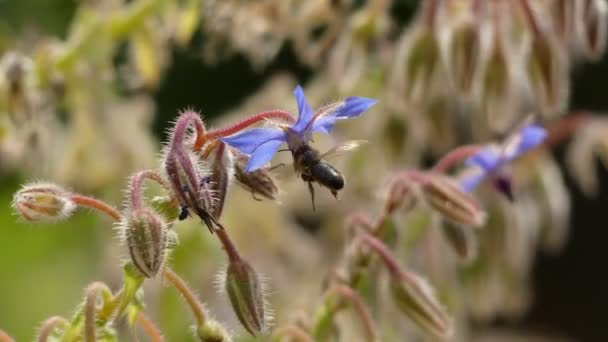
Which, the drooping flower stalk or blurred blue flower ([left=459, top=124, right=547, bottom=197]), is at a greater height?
blurred blue flower ([left=459, top=124, right=547, bottom=197])

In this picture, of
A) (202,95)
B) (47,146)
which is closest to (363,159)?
(47,146)

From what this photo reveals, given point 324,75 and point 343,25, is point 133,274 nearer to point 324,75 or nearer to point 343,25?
point 343,25

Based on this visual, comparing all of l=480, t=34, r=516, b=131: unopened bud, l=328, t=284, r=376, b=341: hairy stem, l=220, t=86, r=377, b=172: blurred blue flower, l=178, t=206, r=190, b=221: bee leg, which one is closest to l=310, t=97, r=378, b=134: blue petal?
l=220, t=86, r=377, b=172: blurred blue flower

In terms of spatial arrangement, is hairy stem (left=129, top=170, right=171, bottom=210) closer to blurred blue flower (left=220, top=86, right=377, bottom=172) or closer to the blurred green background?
blurred blue flower (left=220, top=86, right=377, bottom=172)

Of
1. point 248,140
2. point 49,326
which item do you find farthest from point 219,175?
point 49,326

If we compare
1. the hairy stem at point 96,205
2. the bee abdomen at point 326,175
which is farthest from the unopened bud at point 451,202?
the hairy stem at point 96,205
